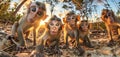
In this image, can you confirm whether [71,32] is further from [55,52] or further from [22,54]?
[22,54]

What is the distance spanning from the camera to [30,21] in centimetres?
682

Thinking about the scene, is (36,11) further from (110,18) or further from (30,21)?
(110,18)

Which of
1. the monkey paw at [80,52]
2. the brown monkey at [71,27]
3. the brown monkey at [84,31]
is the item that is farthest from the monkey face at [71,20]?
the monkey paw at [80,52]

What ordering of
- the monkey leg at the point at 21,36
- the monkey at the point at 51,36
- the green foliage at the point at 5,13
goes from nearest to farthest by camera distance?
the monkey at the point at 51,36
the monkey leg at the point at 21,36
the green foliage at the point at 5,13

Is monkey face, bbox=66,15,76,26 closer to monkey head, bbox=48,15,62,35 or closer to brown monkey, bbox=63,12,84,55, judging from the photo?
brown monkey, bbox=63,12,84,55

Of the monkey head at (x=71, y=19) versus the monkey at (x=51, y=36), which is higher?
the monkey head at (x=71, y=19)

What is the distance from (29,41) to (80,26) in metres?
1.23

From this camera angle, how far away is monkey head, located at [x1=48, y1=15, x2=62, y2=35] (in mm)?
5930

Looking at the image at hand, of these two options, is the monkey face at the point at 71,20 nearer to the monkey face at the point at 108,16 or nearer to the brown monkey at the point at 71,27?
the brown monkey at the point at 71,27

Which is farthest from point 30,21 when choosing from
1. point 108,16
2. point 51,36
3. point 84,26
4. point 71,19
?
point 108,16

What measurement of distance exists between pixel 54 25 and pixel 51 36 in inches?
14.9

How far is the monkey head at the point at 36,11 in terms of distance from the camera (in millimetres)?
6445

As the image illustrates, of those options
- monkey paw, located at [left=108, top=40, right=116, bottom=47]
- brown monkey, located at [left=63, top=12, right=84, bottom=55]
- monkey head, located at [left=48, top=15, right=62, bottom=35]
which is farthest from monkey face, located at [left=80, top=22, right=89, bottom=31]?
monkey head, located at [left=48, top=15, right=62, bottom=35]

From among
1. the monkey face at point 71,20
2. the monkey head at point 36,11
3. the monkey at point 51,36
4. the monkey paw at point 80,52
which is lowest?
the monkey paw at point 80,52
